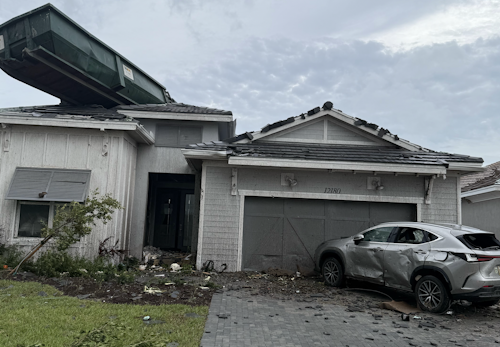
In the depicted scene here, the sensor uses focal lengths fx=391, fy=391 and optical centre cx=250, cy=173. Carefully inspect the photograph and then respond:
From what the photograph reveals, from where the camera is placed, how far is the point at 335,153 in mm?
10812

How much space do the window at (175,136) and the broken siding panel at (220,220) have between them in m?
2.49

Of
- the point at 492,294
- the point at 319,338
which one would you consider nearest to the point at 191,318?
the point at 319,338

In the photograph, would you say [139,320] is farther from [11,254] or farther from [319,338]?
[11,254]

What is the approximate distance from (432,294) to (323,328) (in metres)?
2.44

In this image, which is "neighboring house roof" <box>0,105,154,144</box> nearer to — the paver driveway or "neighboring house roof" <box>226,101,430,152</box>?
"neighboring house roof" <box>226,101,430,152</box>

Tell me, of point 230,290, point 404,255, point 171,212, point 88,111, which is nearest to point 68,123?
point 88,111

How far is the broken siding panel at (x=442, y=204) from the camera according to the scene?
10797 mm

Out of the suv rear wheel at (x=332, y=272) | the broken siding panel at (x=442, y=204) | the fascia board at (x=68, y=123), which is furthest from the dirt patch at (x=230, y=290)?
the fascia board at (x=68, y=123)

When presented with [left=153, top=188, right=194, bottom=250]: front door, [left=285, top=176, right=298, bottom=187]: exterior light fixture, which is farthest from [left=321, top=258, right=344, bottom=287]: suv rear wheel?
[left=153, top=188, right=194, bottom=250]: front door

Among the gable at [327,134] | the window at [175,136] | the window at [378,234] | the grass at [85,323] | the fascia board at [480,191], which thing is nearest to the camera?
the grass at [85,323]

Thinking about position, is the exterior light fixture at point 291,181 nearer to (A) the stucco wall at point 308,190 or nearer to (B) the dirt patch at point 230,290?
(A) the stucco wall at point 308,190

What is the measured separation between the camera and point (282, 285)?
30.4ft

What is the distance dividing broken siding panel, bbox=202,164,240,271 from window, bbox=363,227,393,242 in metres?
3.57

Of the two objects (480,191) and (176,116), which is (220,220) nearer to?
(176,116)
